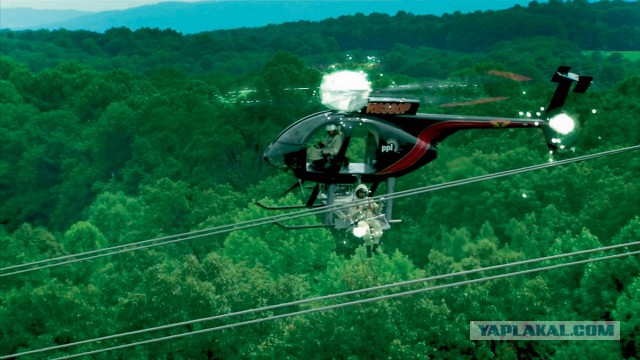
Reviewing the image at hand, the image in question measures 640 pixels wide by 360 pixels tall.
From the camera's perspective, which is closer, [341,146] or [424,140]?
[341,146]

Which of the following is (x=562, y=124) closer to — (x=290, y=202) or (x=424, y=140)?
(x=424, y=140)

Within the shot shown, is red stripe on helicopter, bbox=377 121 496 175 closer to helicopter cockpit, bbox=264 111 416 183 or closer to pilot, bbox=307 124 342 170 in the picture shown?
helicopter cockpit, bbox=264 111 416 183

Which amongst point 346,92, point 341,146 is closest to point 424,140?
point 341,146

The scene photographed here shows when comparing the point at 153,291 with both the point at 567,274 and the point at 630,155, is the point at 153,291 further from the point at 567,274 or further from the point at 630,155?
the point at 630,155

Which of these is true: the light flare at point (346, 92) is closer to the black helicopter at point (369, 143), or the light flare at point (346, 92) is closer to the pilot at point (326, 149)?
the black helicopter at point (369, 143)

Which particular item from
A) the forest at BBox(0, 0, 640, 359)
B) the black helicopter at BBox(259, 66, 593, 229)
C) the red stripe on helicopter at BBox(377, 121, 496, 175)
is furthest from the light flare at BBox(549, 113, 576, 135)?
the red stripe on helicopter at BBox(377, 121, 496, 175)

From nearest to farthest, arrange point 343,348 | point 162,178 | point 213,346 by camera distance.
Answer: point 343,348
point 213,346
point 162,178

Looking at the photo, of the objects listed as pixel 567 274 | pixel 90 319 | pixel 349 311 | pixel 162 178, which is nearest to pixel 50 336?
pixel 90 319

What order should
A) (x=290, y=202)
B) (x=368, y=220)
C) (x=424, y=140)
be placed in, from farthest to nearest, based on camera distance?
1. (x=290, y=202)
2. (x=424, y=140)
3. (x=368, y=220)
